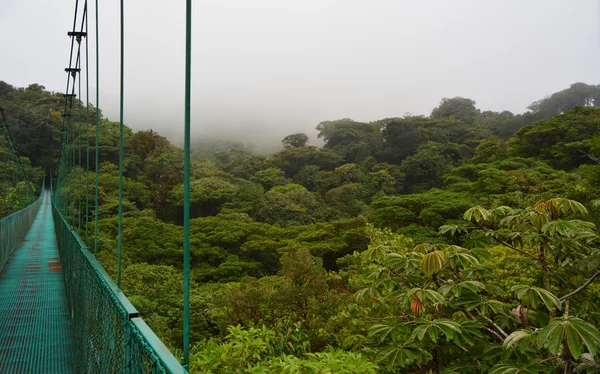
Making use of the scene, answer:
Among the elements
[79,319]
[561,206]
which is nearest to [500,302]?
[561,206]

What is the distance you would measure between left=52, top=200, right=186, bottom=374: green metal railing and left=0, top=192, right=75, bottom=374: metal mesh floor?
165mm

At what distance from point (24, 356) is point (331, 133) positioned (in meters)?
25.1

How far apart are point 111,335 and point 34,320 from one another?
1.78 metres

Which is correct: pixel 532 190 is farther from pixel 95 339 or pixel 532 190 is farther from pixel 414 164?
pixel 95 339

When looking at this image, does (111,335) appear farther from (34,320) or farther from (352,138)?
(352,138)

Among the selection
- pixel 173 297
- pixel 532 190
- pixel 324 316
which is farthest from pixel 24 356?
pixel 532 190

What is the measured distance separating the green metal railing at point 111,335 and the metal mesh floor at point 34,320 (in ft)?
0.54

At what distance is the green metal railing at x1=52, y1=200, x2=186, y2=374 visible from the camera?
31.5 inches

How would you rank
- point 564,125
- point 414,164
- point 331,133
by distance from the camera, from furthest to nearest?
1. point 331,133
2. point 414,164
3. point 564,125

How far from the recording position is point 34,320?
2482 mm

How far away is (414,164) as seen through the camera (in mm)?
19391

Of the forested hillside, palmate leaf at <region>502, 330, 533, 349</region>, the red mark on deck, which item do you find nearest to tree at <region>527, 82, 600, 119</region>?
the forested hillside

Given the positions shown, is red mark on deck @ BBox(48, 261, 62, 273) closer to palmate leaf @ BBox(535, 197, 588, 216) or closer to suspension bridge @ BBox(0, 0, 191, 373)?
suspension bridge @ BBox(0, 0, 191, 373)

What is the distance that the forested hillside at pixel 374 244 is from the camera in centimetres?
178
